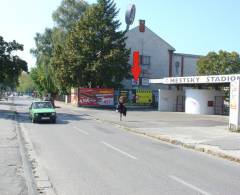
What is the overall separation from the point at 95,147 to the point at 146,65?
60754 mm

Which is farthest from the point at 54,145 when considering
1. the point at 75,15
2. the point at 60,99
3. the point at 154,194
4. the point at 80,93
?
the point at 60,99

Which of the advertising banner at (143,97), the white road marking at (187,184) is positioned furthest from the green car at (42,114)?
the advertising banner at (143,97)

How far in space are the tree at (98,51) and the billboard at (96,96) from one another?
1.03 metres

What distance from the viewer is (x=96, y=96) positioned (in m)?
61.0

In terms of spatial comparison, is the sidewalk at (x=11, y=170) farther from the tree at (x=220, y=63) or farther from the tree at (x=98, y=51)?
the tree at (x=220, y=63)

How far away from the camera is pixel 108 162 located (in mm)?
12836

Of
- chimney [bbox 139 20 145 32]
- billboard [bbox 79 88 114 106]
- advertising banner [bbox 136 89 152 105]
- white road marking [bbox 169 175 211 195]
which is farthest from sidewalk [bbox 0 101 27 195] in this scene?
chimney [bbox 139 20 145 32]

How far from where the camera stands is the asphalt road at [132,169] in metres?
9.24

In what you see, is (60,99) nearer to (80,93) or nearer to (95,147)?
(80,93)

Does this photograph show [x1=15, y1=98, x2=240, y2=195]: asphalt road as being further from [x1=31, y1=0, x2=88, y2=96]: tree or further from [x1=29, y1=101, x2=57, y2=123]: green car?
[x1=31, y1=0, x2=88, y2=96]: tree

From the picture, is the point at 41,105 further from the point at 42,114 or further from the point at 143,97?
the point at 143,97

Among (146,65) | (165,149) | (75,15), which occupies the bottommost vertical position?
(165,149)

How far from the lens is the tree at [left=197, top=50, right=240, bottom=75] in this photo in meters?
68.7

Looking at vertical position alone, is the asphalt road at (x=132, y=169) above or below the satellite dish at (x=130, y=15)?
below
